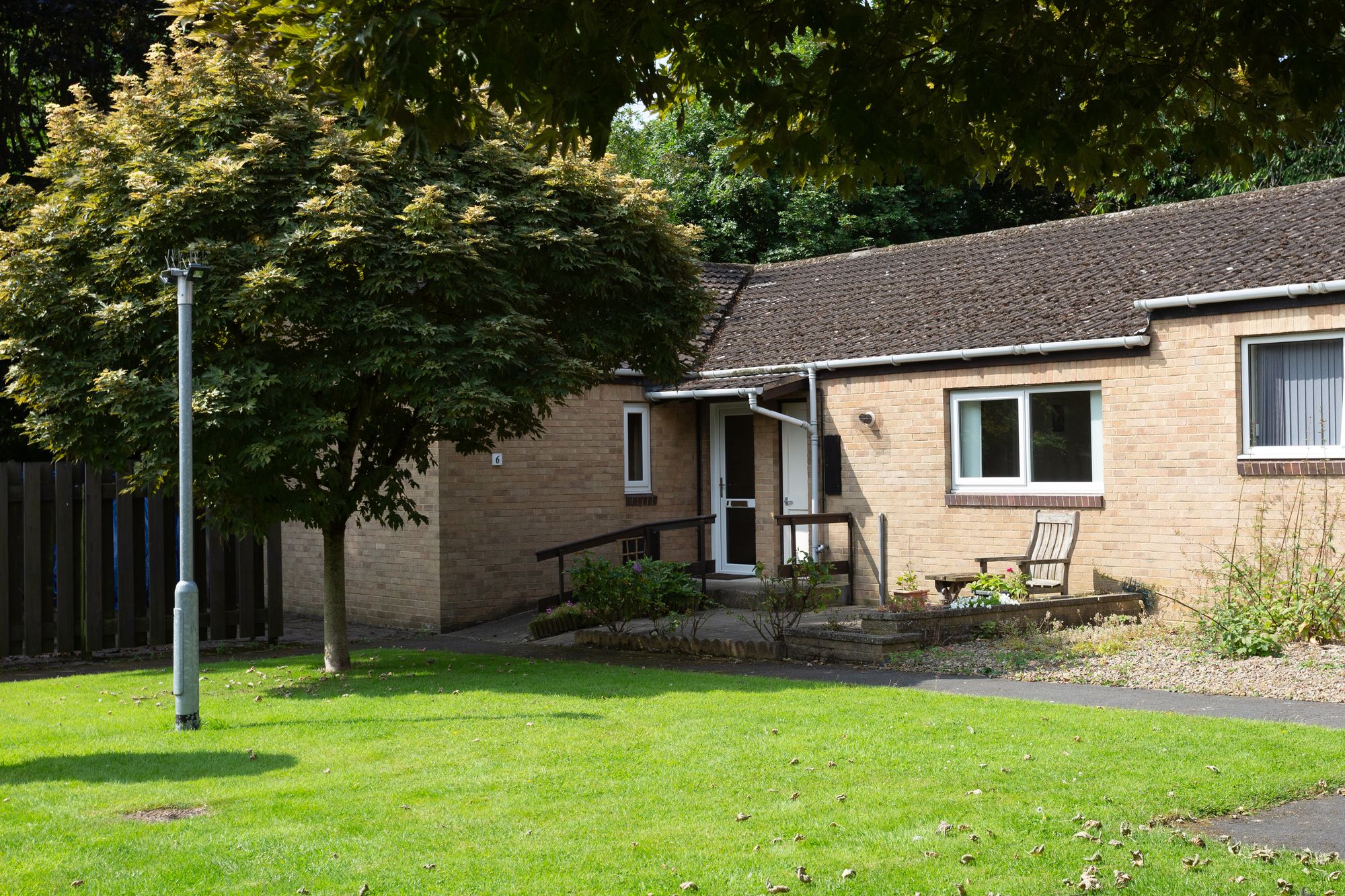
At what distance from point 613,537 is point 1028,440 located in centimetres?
506

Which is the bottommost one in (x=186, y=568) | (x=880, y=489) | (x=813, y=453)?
(x=186, y=568)

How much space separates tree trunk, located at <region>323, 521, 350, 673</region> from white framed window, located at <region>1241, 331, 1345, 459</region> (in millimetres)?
9026

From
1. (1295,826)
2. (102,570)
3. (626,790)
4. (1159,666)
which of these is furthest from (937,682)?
(102,570)

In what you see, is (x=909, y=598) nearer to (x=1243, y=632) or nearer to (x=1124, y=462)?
(x=1124, y=462)

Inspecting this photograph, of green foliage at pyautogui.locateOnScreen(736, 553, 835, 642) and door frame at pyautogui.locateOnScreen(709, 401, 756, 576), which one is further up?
door frame at pyautogui.locateOnScreen(709, 401, 756, 576)

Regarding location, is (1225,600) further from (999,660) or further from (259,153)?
(259,153)

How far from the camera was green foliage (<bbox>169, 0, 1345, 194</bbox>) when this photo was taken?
5.41 m

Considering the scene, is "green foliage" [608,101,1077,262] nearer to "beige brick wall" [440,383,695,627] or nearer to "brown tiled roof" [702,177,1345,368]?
"brown tiled roof" [702,177,1345,368]

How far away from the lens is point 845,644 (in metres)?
12.4

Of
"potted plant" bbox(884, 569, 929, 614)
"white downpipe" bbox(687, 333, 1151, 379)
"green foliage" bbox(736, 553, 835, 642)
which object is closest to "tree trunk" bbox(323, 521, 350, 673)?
"green foliage" bbox(736, 553, 835, 642)

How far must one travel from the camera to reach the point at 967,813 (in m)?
6.45

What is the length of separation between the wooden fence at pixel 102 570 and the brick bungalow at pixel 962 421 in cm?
238

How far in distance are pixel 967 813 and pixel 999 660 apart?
547cm

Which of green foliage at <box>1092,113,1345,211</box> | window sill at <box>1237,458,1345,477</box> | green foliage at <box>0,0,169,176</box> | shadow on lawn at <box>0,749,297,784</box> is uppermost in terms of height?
green foliage at <box>0,0,169,176</box>
